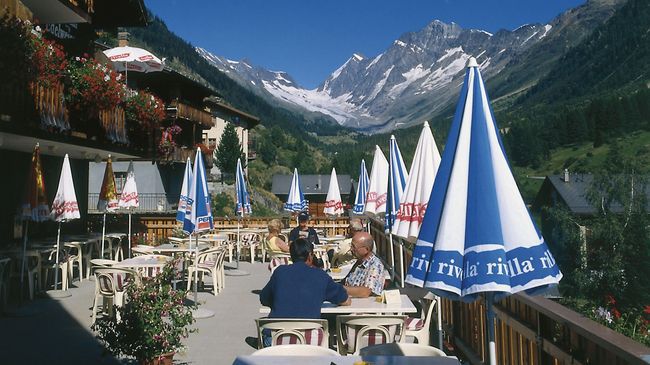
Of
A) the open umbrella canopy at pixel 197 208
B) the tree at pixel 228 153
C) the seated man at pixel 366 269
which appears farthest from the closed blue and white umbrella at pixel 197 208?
the tree at pixel 228 153

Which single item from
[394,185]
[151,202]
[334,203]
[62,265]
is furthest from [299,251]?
[151,202]

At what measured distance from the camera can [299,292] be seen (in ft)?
17.1

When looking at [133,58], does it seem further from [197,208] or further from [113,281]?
[113,281]

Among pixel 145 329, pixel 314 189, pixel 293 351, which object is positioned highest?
pixel 314 189

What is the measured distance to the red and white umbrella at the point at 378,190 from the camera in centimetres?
1127

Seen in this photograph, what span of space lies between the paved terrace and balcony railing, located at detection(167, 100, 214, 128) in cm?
2044

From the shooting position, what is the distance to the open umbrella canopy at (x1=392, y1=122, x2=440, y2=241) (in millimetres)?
6160

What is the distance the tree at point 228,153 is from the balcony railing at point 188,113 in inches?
865

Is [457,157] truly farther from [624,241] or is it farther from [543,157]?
[543,157]

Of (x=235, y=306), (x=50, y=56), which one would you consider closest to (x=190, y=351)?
(x=235, y=306)

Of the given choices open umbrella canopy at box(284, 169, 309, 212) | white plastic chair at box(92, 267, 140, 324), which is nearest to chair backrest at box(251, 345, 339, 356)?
white plastic chair at box(92, 267, 140, 324)

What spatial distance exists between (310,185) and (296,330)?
85.3m

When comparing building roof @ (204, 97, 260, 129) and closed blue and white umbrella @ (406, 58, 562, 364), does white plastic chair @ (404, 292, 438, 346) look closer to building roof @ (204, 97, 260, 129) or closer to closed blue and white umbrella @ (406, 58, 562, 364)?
closed blue and white umbrella @ (406, 58, 562, 364)

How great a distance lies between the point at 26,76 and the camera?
30.3 ft
